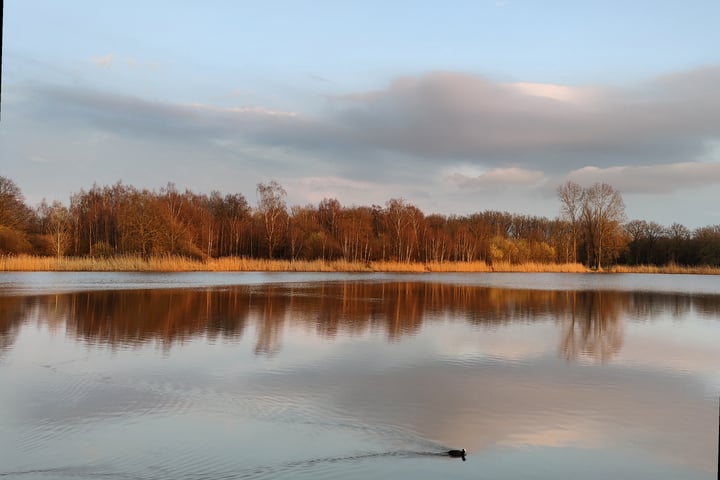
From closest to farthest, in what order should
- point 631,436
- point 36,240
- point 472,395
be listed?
point 631,436 < point 472,395 < point 36,240

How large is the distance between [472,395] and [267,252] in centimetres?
4611

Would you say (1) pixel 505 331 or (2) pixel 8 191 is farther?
(2) pixel 8 191

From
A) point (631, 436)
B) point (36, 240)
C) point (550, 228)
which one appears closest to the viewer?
point (631, 436)

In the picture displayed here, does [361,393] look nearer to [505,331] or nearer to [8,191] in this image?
[505,331]

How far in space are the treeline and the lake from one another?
32807 millimetres

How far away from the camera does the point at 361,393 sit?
6.74 m

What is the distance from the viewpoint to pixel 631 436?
538 cm

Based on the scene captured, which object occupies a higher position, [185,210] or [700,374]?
[185,210]

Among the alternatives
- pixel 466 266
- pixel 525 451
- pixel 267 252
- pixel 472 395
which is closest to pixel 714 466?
pixel 525 451

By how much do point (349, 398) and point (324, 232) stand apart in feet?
147

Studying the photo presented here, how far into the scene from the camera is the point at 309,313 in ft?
47.8

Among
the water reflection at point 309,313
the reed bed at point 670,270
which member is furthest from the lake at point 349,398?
the reed bed at point 670,270

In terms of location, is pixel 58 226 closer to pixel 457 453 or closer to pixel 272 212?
pixel 272 212

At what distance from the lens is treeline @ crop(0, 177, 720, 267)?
47688 millimetres
